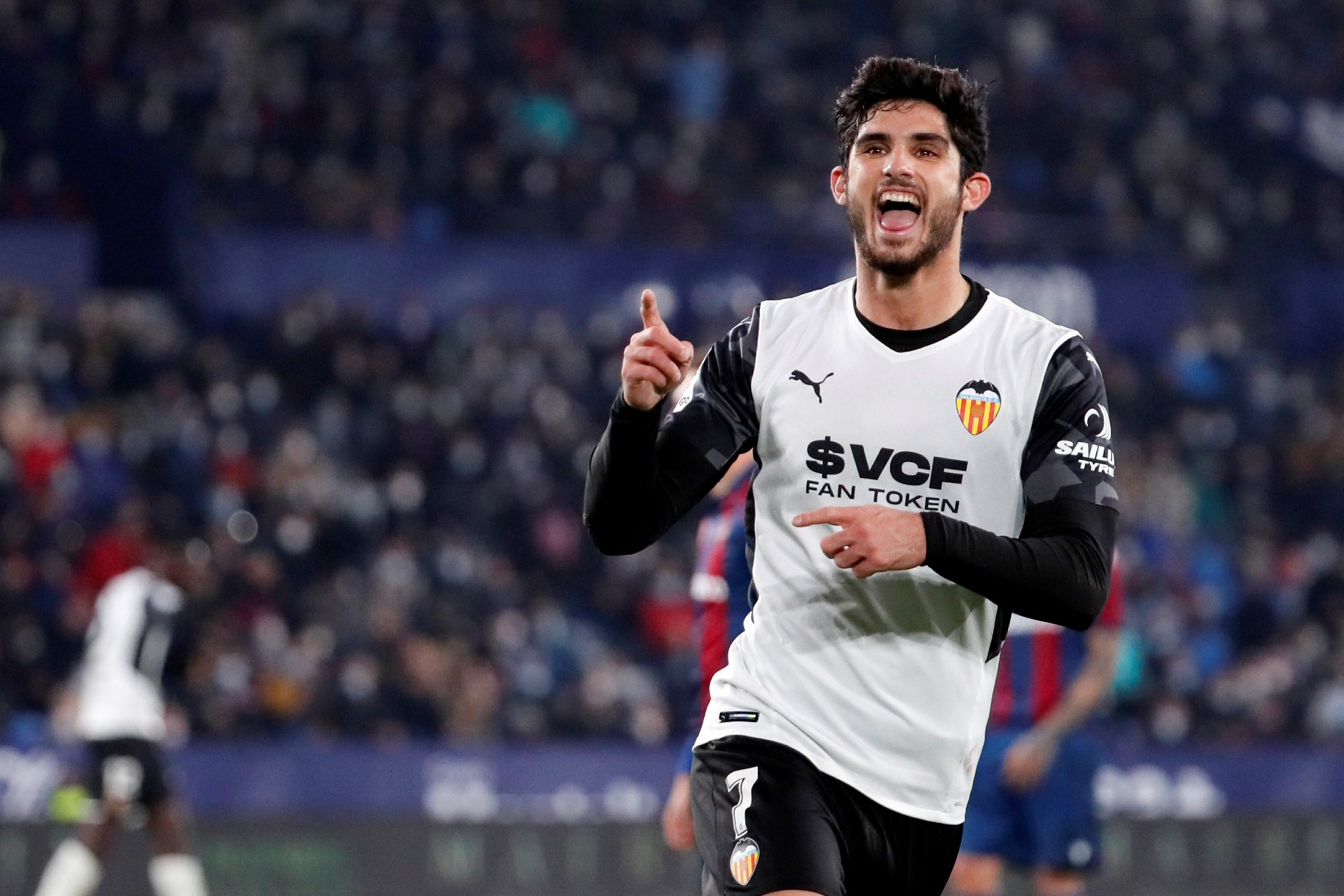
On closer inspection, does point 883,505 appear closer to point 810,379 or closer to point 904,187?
point 810,379

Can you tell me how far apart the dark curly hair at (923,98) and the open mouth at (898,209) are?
160 millimetres

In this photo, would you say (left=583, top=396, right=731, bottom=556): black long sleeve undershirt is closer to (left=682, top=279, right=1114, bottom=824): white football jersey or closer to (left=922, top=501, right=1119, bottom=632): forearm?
(left=682, top=279, right=1114, bottom=824): white football jersey

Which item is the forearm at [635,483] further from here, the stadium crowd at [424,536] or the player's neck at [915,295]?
the stadium crowd at [424,536]

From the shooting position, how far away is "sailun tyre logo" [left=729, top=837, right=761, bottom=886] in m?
3.76

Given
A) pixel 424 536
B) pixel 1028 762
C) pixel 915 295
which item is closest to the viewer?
pixel 915 295

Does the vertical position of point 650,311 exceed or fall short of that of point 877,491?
it exceeds it

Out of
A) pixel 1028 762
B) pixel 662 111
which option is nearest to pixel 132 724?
pixel 1028 762

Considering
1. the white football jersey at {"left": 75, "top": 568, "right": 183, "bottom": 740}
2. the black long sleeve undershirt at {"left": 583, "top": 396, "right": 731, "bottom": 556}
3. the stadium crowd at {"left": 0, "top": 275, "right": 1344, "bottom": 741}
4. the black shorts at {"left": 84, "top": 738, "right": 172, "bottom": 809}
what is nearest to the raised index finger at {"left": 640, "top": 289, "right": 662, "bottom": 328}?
the black long sleeve undershirt at {"left": 583, "top": 396, "right": 731, "bottom": 556}

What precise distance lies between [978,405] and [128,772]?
8.26 m

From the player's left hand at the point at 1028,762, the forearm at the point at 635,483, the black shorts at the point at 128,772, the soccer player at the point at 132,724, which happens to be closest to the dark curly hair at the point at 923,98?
the forearm at the point at 635,483

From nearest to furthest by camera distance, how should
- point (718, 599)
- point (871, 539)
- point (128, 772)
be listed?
point (871, 539) < point (718, 599) < point (128, 772)

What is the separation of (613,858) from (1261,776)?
593 centimetres

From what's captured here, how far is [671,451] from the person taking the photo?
392 cm

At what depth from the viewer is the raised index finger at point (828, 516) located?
3.47 meters
